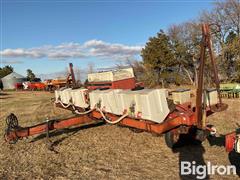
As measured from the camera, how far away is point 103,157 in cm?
639

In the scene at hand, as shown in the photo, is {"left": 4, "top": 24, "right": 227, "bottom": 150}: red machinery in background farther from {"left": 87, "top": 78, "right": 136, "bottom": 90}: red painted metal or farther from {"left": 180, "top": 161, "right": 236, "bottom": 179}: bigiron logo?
{"left": 87, "top": 78, "right": 136, "bottom": 90}: red painted metal

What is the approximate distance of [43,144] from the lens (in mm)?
7578

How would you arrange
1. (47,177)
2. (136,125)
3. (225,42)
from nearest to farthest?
(47,177)
(136,125)
(225,42)

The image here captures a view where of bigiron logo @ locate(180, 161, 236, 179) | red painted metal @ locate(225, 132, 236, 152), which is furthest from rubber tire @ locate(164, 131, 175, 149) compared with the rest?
red painted metal @ locate(225, 132, 236, 152)

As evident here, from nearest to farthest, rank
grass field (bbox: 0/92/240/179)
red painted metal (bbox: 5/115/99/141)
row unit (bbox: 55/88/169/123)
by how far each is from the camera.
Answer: grass field (bbox: 0/92/240/179) < row unit (bbox: 55/88/169/123) < red painted metal (bbox: 5/115/99/141)

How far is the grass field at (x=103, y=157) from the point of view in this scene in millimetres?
5422

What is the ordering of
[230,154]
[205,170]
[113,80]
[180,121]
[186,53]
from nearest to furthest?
[205,170] → [180,121] → [230,154] → [113,80] → [186,53]

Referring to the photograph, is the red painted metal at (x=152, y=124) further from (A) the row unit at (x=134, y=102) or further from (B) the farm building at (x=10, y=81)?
(B) the farm building at (x=10, y=81)

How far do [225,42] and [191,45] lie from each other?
15.2ft

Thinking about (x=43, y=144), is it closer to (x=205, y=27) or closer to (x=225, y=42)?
(x=205, y=27)

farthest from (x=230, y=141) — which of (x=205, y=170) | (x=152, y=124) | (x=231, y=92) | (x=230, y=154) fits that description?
(x=231, y=92)

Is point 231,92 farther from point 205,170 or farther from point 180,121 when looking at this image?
point 205,170

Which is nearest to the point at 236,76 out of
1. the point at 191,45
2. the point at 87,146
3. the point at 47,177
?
the point at 191,45

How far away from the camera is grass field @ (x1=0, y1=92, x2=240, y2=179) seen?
5.42 metres
